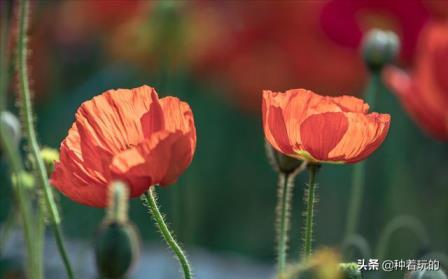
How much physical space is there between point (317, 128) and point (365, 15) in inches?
51.0

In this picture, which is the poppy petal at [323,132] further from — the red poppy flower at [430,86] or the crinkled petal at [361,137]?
the red poppy flower at [430,86]

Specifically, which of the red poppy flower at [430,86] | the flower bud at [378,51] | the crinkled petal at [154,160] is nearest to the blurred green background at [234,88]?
the red poppy flower at [430,86]

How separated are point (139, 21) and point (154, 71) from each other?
0.32m

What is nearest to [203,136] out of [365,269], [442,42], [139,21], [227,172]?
[227,172]

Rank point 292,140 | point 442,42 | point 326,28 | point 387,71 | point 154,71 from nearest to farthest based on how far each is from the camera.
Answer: point 292,140 → point 442,42 → point 387,71 → point 326,28 → point 154,71

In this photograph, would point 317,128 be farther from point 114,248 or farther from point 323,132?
point 114,248

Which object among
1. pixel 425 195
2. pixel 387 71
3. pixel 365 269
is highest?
pixel 387 71

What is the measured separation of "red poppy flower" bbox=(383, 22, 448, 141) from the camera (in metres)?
1.79

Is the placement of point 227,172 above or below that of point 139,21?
below

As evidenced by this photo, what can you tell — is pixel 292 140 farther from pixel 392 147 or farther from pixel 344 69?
pixel 344 69

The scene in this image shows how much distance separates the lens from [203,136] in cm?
269

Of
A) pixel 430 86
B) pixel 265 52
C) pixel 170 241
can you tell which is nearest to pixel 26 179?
pixel 170 241

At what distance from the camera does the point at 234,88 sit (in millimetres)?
2646

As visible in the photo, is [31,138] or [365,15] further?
[365,15]
